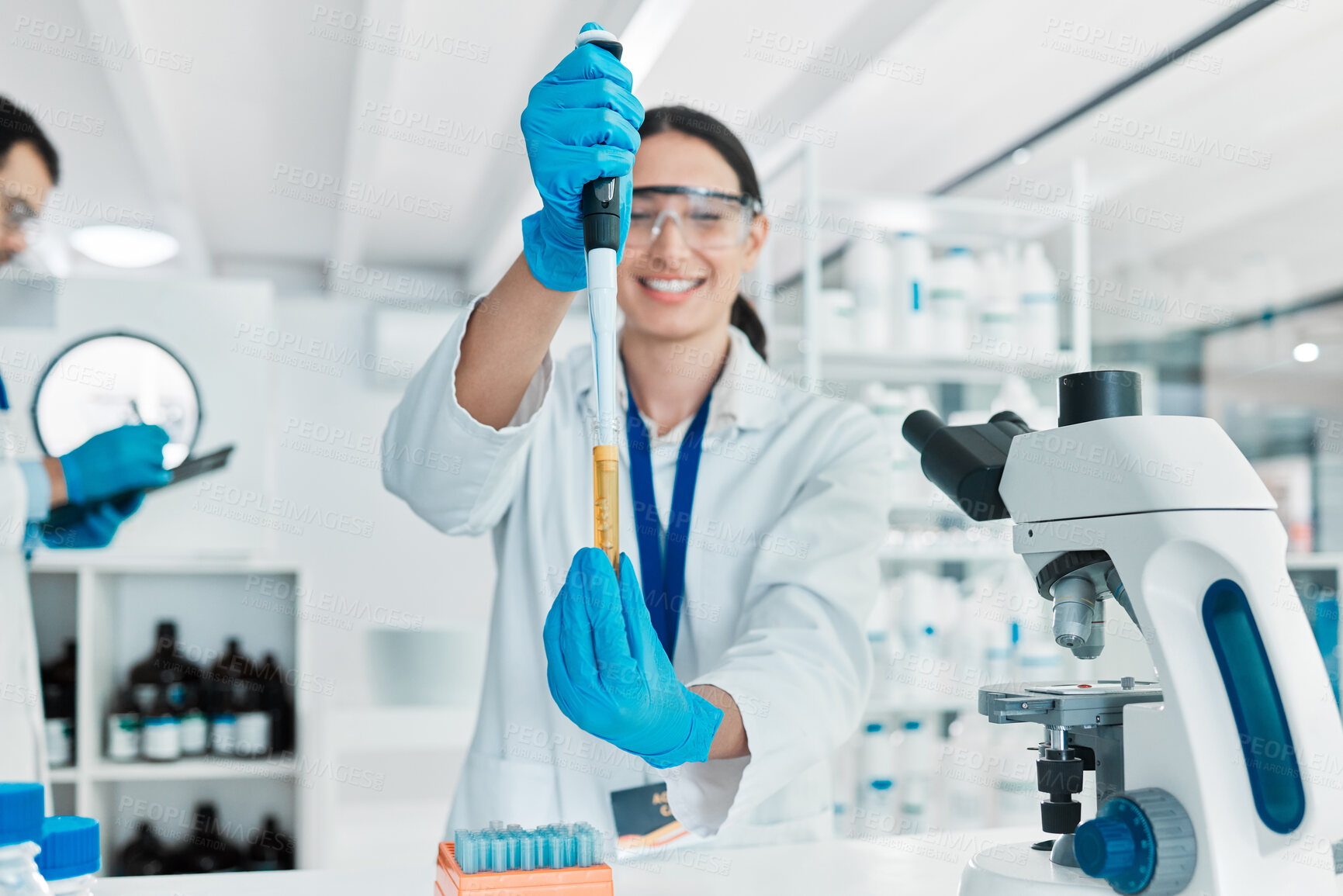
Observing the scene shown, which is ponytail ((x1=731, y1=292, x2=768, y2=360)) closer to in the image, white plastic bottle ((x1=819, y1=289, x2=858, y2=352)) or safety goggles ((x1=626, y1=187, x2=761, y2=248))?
safety goggles ((x1=626, y1=187, x2=761, y2=248))

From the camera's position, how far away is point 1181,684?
2.38 feet

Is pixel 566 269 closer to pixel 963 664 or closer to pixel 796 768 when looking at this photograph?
pixel 796 768

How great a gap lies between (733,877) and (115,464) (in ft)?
5.83

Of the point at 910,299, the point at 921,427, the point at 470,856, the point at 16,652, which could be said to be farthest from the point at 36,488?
the point at 910,299

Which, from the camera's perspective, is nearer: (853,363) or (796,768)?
(796,768)

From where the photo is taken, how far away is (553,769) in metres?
1.38

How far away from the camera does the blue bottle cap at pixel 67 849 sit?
0.71m

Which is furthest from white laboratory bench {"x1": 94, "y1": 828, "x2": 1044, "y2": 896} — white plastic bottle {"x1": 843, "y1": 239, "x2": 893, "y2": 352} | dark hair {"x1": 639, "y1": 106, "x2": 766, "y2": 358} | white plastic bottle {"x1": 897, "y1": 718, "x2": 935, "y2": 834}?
white plastic bottle {"x1": 843, "y1": 239, "x2": 893, "y2": 352}

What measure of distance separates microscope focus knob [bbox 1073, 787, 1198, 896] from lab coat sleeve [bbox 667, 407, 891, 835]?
1.39 ft

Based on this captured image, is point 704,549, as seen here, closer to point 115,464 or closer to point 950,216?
point 115,464

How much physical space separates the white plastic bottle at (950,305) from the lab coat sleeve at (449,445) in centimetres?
190

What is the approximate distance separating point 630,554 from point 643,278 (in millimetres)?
408

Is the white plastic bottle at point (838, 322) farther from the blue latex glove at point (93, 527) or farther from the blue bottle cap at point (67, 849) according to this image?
the blue bottle cap at point (67, 849)

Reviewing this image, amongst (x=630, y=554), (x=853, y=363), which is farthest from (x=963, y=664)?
(x=630, y=554)
